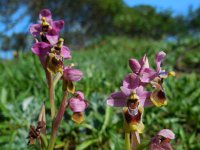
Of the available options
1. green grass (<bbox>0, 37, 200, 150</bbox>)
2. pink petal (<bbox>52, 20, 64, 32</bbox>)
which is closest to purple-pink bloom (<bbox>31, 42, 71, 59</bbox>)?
pink petal (<bbox>52, 20, 64, 32</bbox>)

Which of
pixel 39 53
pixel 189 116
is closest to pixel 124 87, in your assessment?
pixel 39 53

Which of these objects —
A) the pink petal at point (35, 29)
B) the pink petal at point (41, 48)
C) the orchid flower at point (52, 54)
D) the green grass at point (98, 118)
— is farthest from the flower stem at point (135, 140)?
the green grass at point (98, 118)

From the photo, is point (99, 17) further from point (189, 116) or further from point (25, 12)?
point (189, 116)

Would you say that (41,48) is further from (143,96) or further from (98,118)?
(98,118)

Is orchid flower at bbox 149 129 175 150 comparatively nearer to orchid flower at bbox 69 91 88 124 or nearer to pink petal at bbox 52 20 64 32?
orchid flower at bbox 69 91 88 124

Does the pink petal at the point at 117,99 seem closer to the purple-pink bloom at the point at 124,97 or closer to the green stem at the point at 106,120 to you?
the purple-pink bloom at the point at 124,97

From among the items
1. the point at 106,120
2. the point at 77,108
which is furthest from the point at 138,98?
the point at 106,120
